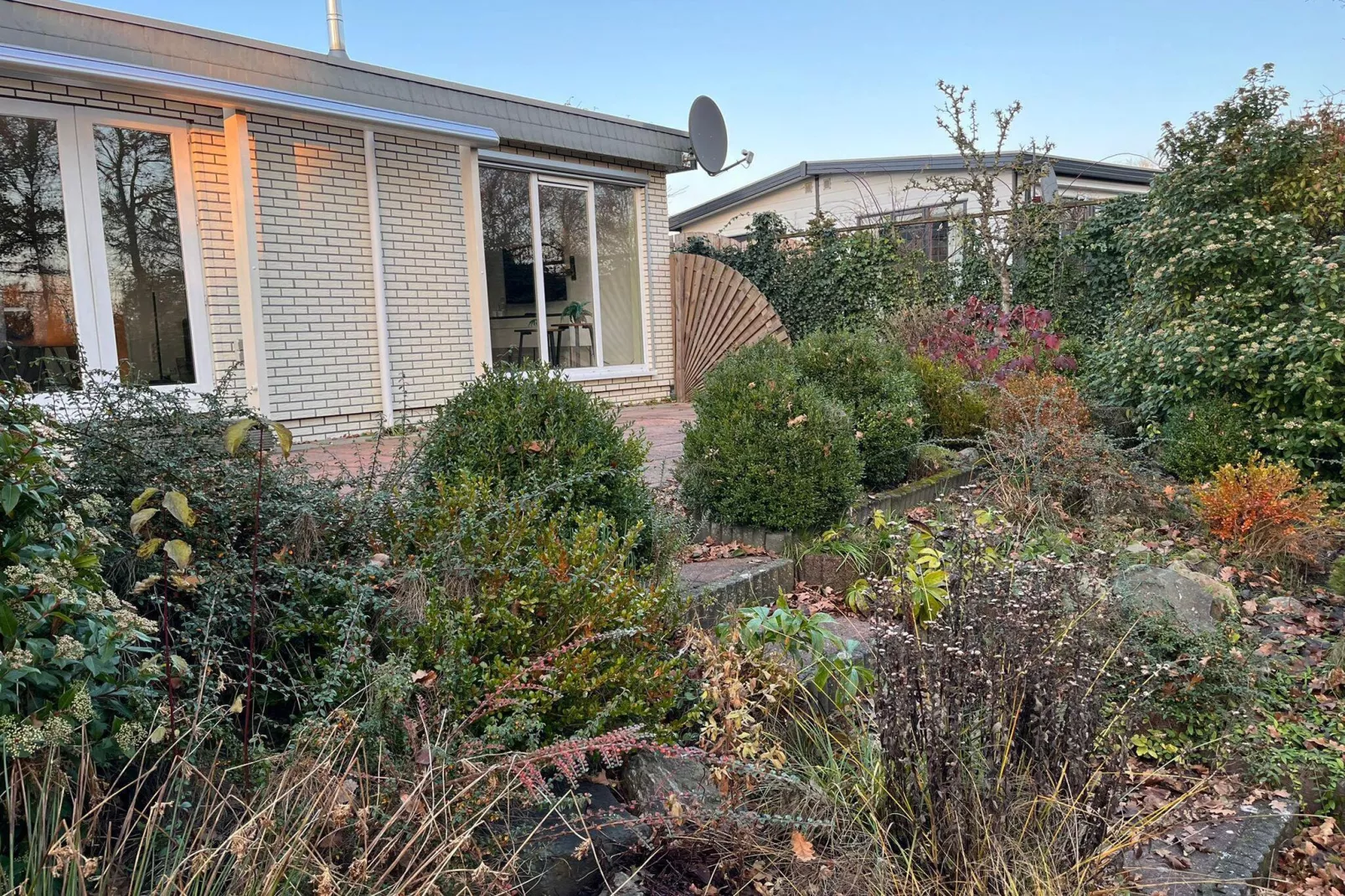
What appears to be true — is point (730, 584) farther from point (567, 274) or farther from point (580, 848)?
point (567, 274)

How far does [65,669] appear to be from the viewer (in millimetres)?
1686

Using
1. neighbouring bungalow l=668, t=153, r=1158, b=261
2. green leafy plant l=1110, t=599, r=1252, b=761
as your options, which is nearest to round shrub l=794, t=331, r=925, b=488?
green leafy plant l=1110, t=599, r=1252, b=761

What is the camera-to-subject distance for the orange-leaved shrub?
15.2 ft

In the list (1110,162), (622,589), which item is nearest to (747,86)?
(1110,162)

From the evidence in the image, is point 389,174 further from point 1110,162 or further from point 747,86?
point 1110,162

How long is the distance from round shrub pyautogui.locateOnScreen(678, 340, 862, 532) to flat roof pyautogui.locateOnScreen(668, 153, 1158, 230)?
35.0 feet

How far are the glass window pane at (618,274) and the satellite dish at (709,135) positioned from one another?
3.03 feet

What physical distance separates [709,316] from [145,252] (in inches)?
231

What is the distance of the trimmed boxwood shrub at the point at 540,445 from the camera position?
3.09 m

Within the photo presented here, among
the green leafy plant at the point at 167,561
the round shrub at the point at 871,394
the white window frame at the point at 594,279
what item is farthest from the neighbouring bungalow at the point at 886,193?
the green leafy plant at the point at 167,561

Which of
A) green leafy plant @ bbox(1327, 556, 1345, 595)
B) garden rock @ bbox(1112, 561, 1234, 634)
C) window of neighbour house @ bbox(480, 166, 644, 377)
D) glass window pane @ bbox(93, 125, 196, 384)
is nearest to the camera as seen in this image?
garden rock @ bbox(1112, 561, 1234, 634)

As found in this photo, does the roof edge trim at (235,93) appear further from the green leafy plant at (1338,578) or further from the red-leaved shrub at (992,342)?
the green leafy plant at (1338,578)

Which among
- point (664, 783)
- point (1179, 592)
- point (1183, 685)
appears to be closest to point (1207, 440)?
point (1179, 592)

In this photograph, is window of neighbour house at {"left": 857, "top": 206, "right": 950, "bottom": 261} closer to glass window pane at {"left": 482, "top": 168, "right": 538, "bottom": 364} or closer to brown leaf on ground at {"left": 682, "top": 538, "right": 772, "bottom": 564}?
glass window pane at {"left": 482, "top": 168, "right": 538, "bottom": 364}
